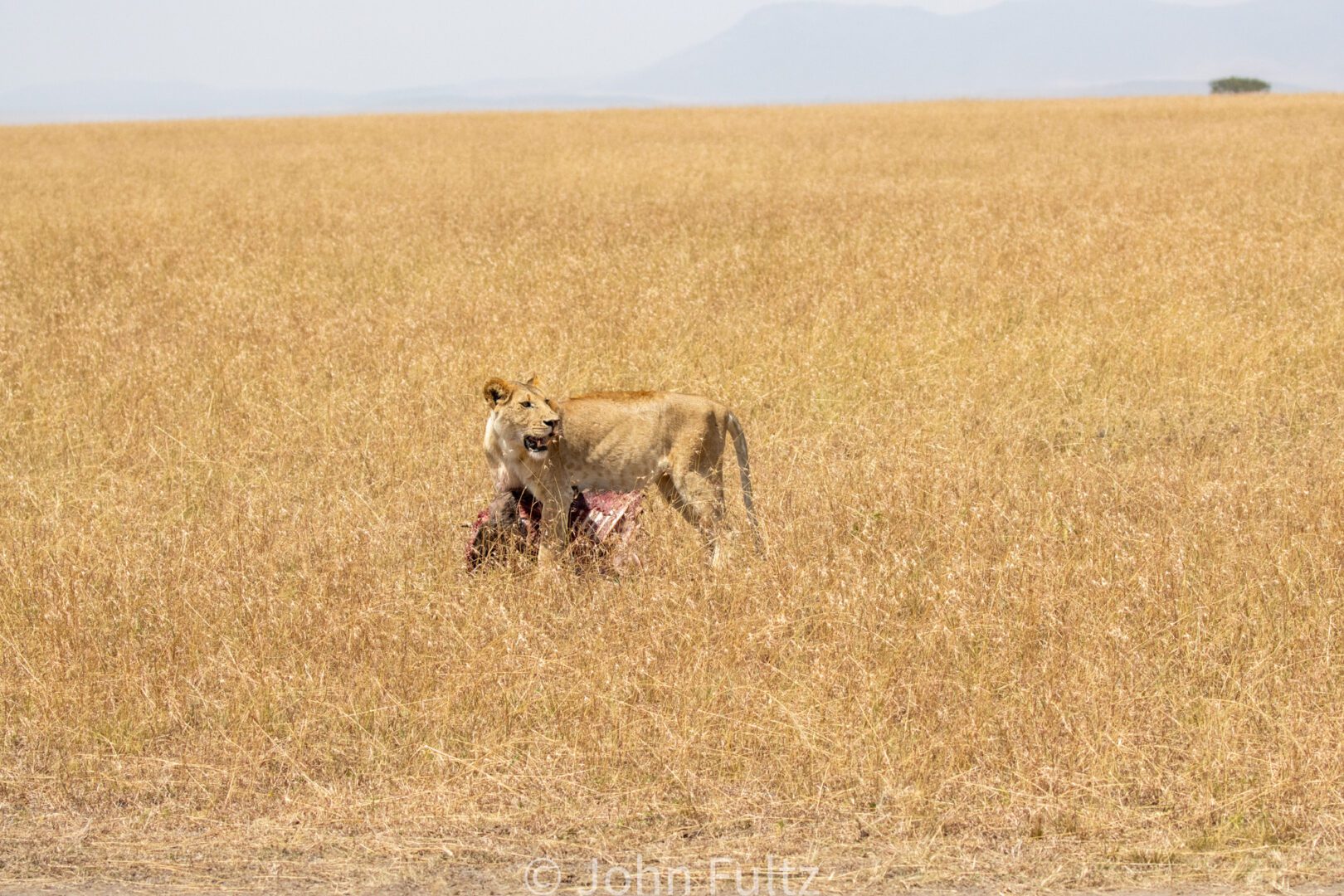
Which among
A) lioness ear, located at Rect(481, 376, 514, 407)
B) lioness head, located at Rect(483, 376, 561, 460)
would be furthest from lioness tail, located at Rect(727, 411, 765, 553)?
lioness ear, located at Rect(481, 376, 514, 407)

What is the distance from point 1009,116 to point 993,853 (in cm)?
3043

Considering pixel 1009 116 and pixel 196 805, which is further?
pixel 1009 116

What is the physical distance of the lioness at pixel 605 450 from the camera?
5410 mm

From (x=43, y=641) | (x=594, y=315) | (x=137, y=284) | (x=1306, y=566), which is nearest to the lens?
(x=43, y=641)

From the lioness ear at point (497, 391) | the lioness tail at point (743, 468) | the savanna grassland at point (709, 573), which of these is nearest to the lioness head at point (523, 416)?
the lioness ear at point (497, 391)

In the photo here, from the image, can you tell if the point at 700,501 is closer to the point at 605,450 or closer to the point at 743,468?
the point at 743,468

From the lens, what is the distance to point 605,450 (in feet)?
18.1

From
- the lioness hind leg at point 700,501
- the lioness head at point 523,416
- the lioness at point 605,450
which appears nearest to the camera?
the lioness head at point 523,416

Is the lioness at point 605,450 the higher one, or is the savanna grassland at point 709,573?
the lioness at point 605,450

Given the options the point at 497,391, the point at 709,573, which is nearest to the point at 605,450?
the point at 497,391

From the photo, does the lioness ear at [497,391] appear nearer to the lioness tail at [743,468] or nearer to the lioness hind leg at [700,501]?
the lioness hind leg at [700,501]

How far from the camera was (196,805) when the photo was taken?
3.91 meters

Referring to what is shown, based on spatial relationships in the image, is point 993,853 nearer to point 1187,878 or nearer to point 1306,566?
point 1187,878

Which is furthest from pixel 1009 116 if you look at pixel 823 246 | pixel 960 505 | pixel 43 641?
pixel 43 641
